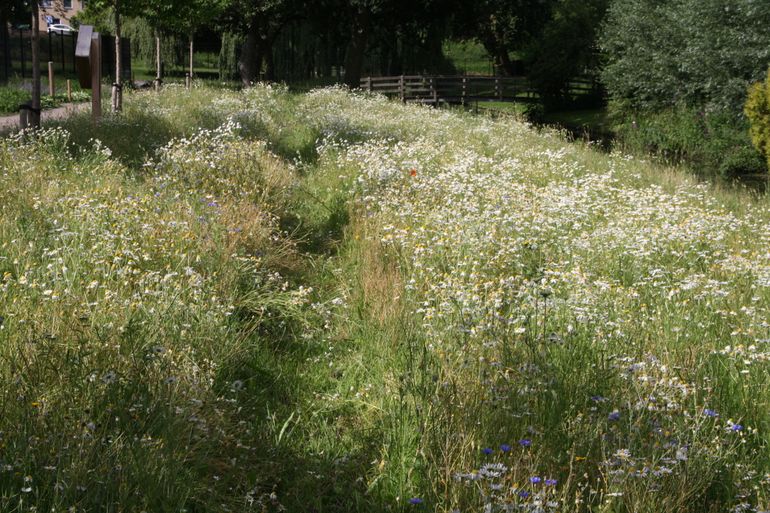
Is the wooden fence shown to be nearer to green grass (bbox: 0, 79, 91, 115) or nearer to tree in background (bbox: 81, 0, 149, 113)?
green grass (bbox: 0, 79, 91, 115)

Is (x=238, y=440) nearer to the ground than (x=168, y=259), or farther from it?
nearer to the ground

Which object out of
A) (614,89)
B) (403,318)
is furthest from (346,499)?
(614,89)

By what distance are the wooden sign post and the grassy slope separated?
3856 millimetres

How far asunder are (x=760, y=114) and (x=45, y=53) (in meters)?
29.1

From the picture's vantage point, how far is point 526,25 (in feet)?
123

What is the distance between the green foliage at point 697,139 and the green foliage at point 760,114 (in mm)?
1856

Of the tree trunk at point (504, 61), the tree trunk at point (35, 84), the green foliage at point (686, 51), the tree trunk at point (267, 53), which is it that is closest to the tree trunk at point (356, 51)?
the tree trunk at point (267, 53)

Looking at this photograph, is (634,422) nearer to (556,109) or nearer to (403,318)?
(403,318)

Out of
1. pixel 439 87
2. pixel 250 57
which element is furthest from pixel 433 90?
pixel 250 57

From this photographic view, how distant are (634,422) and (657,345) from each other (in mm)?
990

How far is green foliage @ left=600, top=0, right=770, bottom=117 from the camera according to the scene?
20922 millimetres

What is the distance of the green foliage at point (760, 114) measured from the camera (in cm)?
1903

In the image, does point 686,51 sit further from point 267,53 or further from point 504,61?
point 504,61

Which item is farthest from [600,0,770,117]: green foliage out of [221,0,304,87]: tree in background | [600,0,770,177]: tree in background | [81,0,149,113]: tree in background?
[81,0,149,113]: tree in background
